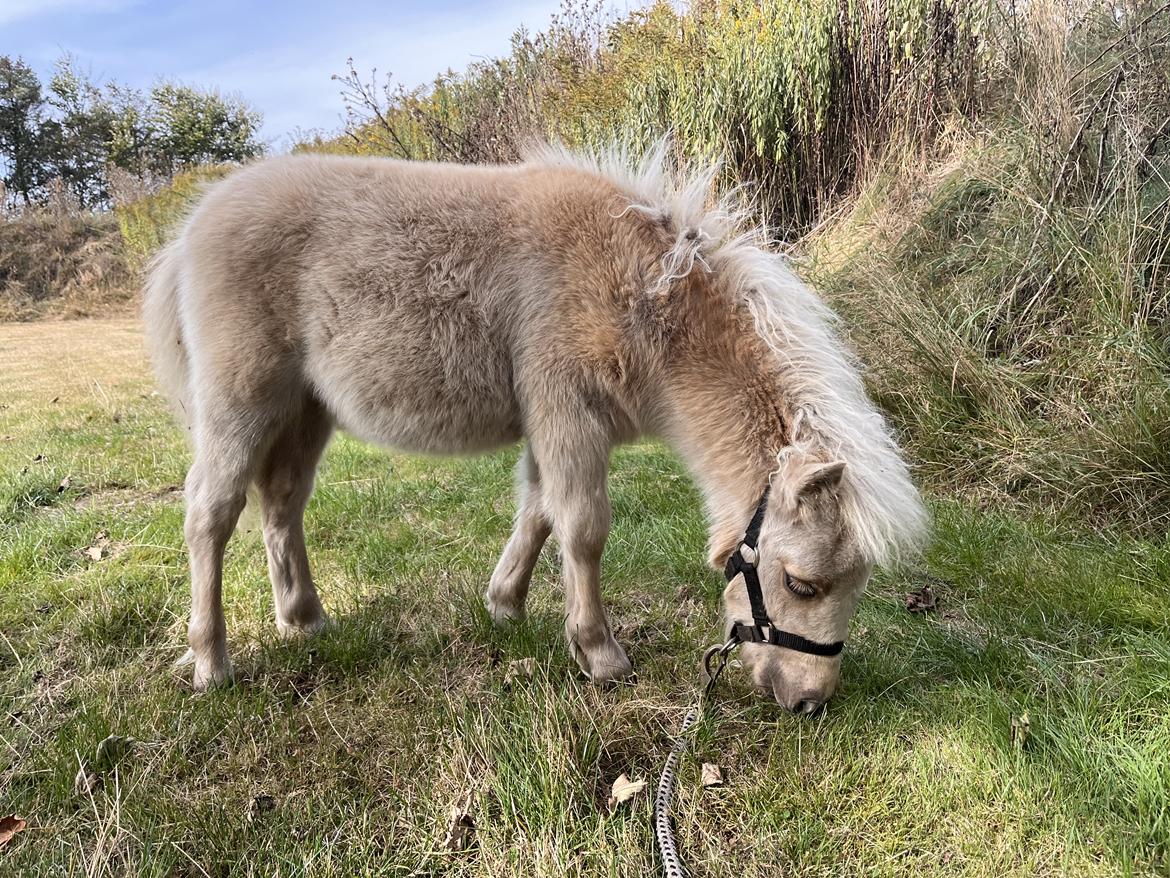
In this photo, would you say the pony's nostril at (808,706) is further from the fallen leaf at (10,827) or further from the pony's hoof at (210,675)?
the fallen leaf at (10,827)

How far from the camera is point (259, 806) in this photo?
209cm

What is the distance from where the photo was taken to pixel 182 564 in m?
3.58

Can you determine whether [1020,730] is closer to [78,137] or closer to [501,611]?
[501,611]

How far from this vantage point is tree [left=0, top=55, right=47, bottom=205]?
83.7ft

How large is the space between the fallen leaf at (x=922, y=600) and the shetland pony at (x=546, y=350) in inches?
37.1

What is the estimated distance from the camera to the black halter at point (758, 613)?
2.31 m

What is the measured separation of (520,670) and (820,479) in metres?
1.37

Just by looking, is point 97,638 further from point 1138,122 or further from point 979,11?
point 979,11

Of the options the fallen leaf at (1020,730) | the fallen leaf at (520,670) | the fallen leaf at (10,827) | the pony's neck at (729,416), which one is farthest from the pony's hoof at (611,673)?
the fallen leaf at (10,827)

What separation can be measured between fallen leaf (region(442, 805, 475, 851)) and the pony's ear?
142 centimetres

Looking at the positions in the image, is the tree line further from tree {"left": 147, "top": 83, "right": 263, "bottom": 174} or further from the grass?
the grass

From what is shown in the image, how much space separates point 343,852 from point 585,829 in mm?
692

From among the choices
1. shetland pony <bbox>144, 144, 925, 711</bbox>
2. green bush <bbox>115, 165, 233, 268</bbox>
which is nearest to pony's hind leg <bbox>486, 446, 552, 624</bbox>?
shetland pony <bbox>144, 144, 925, 711</bbox>

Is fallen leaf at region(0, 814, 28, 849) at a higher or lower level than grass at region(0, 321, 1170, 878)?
higher
